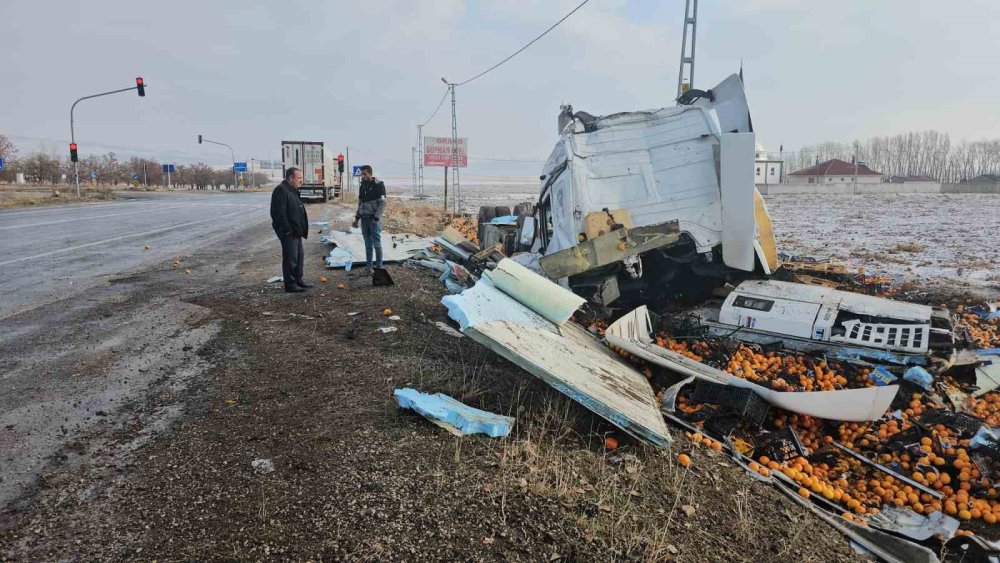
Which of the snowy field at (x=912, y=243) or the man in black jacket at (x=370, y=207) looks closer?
the man in black jacket at (x=370, y=207)

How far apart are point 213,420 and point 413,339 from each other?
220cm

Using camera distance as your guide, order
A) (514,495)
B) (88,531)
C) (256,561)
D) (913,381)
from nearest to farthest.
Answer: (256,561) → (88,531) → (514,495) → (913,381)

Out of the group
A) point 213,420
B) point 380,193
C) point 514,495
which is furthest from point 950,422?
point 380,193

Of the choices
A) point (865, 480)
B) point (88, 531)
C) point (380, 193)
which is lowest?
point (865, 480)

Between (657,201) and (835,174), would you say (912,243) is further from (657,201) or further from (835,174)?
(835,174)

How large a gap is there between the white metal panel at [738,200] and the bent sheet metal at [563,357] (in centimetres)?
253

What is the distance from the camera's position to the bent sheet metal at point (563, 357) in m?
3.66

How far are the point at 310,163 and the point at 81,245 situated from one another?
22.8m

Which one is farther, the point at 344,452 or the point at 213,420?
the point at 213,420

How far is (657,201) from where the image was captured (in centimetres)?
757

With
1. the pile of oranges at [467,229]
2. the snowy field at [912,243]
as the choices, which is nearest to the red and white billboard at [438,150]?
the pile of oranges at [467,229]

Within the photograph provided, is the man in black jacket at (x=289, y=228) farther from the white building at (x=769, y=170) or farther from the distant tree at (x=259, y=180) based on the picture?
the distant tree at (x=259, y=180)

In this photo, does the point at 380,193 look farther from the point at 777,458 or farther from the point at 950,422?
the point at 950,422

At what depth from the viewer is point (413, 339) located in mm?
5551
